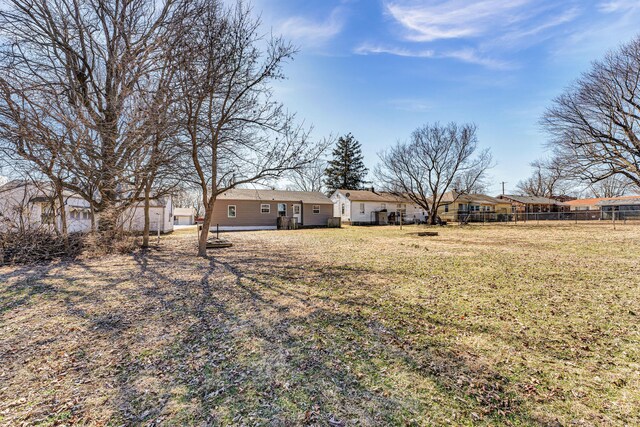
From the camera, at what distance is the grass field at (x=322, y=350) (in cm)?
232

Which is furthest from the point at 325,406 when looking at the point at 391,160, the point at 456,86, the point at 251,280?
the point at 391,160

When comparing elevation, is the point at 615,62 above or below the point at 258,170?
above

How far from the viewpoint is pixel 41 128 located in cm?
488

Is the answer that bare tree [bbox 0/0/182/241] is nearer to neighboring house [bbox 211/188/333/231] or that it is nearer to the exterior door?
neighboring house [bbox 211/188/333/231]

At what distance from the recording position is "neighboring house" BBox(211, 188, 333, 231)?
78.2 feet

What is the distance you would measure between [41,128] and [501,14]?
12648 mm

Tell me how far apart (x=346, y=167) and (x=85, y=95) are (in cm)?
3652

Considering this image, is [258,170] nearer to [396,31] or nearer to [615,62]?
[396,31]

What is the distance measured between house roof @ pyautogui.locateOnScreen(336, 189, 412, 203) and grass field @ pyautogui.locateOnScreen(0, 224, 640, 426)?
24999 mm

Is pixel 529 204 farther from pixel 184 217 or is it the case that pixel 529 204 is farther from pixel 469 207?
pixel 184 217

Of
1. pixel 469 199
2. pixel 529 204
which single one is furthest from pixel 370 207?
pixel 529 204

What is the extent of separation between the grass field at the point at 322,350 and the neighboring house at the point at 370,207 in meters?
24.6

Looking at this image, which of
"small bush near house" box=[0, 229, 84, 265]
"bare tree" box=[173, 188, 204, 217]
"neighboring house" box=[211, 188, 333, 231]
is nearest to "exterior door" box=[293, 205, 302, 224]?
"neighboring house" box=[211, 188, 333, 231]

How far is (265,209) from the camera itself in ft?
83.5
